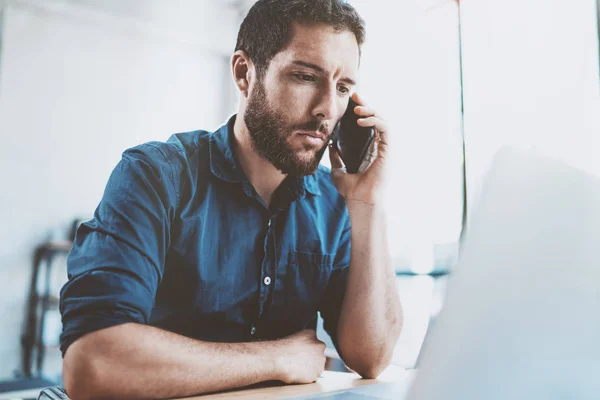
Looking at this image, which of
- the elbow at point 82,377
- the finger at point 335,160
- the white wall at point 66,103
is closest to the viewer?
the elbow at point 82,377

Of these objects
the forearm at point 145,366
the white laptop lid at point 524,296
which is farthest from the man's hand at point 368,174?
the white laptop lid at point 524,296

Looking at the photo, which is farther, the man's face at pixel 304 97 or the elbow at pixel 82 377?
the man's face at pixel 304 97

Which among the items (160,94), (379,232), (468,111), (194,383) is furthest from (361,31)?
(160,94)

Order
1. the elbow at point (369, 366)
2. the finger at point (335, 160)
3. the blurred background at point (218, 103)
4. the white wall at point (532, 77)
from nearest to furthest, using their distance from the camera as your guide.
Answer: the elbow at point (369, 366)
the finger at point (335, 160)
the white wall at point (532, 77)
the blurred background at point (218, 103)

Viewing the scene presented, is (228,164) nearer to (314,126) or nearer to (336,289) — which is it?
(314,126)

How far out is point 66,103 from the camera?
128 inches

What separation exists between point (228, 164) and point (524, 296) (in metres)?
0.82

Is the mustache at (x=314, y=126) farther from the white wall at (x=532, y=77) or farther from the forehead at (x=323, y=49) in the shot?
the white wall at (x=532, y=77)

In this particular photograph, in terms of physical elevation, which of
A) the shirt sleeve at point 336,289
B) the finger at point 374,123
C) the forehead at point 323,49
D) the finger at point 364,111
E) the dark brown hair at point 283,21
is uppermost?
the dark brown hair at point 283,21

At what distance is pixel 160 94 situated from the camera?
2922mm

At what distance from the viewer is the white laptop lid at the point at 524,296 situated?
0.26 meters

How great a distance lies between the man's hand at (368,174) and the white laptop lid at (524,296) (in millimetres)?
778

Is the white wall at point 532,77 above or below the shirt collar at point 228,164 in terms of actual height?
above

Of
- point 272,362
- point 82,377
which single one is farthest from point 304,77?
point 82,377
